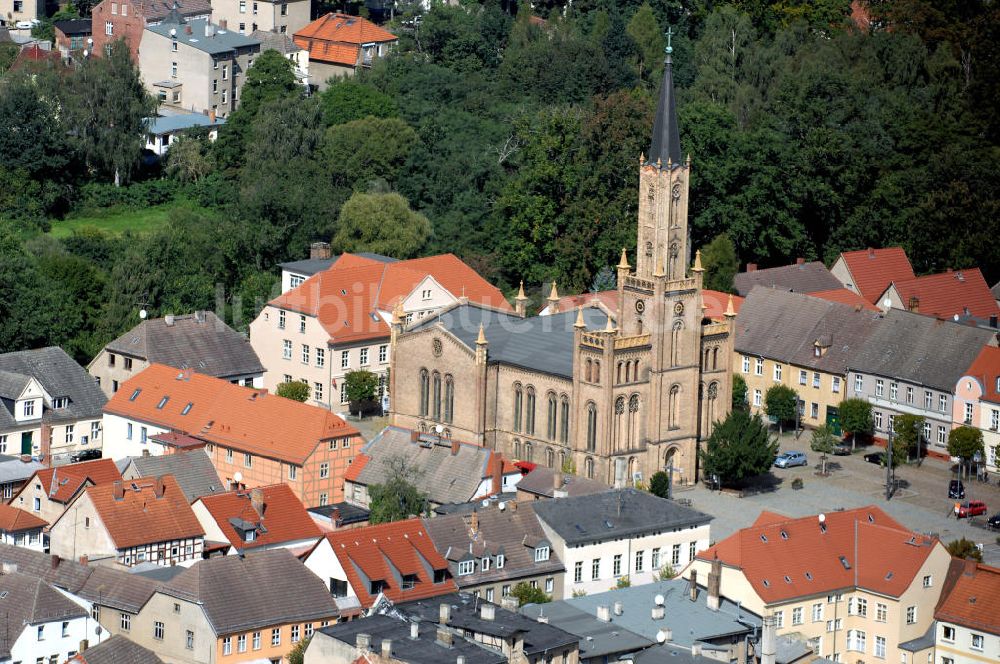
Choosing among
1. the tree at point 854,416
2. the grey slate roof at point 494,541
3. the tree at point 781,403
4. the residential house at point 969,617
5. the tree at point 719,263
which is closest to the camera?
the residential house at point 969,617

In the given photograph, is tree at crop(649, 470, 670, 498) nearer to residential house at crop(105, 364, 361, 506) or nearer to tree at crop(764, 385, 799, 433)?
residential house at crop(105, 364, 361, 506)

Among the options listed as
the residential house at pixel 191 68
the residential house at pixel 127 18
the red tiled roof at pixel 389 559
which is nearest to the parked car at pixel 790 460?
the red tiled roof at pixel 389 559

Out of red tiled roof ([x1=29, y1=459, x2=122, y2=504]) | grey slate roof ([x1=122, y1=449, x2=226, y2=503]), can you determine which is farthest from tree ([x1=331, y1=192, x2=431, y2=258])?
red tiled roof ([x1=29, y1=459, x2=122, y2=504])

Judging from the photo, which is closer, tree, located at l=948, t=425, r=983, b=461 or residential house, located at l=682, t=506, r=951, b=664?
residential house, located at l=682, t=506, r=951, b=664

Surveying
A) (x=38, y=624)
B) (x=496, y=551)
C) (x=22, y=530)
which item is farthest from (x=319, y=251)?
(x=38, y=624)

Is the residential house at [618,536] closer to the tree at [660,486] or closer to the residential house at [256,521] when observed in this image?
the tree at [660,486]

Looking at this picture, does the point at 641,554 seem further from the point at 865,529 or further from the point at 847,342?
the point at 847,342

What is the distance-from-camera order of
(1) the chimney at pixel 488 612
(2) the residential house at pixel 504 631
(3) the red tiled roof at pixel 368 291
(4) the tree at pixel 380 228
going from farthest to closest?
(4) the tree at pixel 380 228, (3) the red tiled roof at pixel 368 291, (1) the chimney at pixel 488 612, (2) the residential house at pixel 504 631
